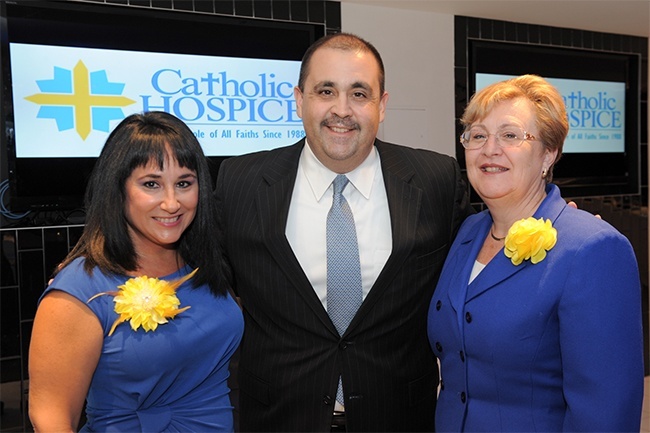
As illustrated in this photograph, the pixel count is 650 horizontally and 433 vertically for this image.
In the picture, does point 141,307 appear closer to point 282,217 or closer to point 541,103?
point 282,217

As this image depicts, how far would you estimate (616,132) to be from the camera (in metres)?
6.44

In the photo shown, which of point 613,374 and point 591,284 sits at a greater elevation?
point 591,284

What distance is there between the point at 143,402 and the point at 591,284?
1.14 m

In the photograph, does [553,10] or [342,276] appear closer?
[342,276]

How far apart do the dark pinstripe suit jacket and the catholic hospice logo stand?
2159 millimetres

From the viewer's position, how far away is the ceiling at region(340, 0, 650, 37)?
492 centimetres

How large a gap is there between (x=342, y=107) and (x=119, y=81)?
8.04 feet

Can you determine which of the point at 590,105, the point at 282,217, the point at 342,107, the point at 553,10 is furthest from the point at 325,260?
the point at 590,105

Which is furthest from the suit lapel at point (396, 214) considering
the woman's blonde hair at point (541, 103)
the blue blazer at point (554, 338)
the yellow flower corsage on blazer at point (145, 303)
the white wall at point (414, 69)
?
the white wall at point (414, 69)

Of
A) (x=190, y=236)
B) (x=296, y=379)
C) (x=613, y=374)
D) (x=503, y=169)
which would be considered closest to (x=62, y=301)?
(x=190, y=236)

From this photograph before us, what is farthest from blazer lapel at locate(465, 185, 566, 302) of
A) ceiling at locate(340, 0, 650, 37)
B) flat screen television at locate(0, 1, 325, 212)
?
ceiling at locate(340, 0, 650, 37)

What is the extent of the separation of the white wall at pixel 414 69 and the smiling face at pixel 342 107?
287cm

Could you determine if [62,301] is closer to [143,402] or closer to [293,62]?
[143,402]

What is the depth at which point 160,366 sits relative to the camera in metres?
1.63
